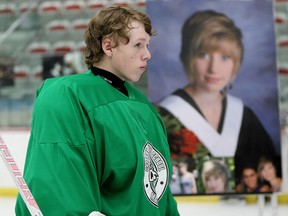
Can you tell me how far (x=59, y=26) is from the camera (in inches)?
255

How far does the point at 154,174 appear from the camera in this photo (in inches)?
55.0

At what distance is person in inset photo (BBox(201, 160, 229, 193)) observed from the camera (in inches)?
122

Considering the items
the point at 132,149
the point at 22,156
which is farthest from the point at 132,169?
the point at 22,156

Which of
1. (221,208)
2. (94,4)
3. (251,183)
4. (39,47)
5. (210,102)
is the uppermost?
(94,4)

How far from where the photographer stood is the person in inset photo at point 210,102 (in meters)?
3.04

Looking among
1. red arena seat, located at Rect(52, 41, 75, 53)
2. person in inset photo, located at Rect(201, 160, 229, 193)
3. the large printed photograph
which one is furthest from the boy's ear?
red arena seat, located at Rect(52, 41, 75, 53)

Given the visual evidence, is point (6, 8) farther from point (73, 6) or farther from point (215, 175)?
point (215, 175)

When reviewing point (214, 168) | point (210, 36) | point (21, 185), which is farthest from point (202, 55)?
point (21, 185)

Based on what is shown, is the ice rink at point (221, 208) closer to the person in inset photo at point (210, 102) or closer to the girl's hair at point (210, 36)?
the person in inset photo at point (210, 102)

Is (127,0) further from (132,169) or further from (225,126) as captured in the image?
(132,169)

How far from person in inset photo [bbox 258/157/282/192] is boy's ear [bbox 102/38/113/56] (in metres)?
Answer: 1.85

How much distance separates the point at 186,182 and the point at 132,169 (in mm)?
1806

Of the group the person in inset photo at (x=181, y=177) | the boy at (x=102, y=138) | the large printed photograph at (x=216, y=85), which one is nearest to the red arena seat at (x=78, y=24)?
the large printed photograph at (x=216, y=85)

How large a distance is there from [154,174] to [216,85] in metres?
1.70
